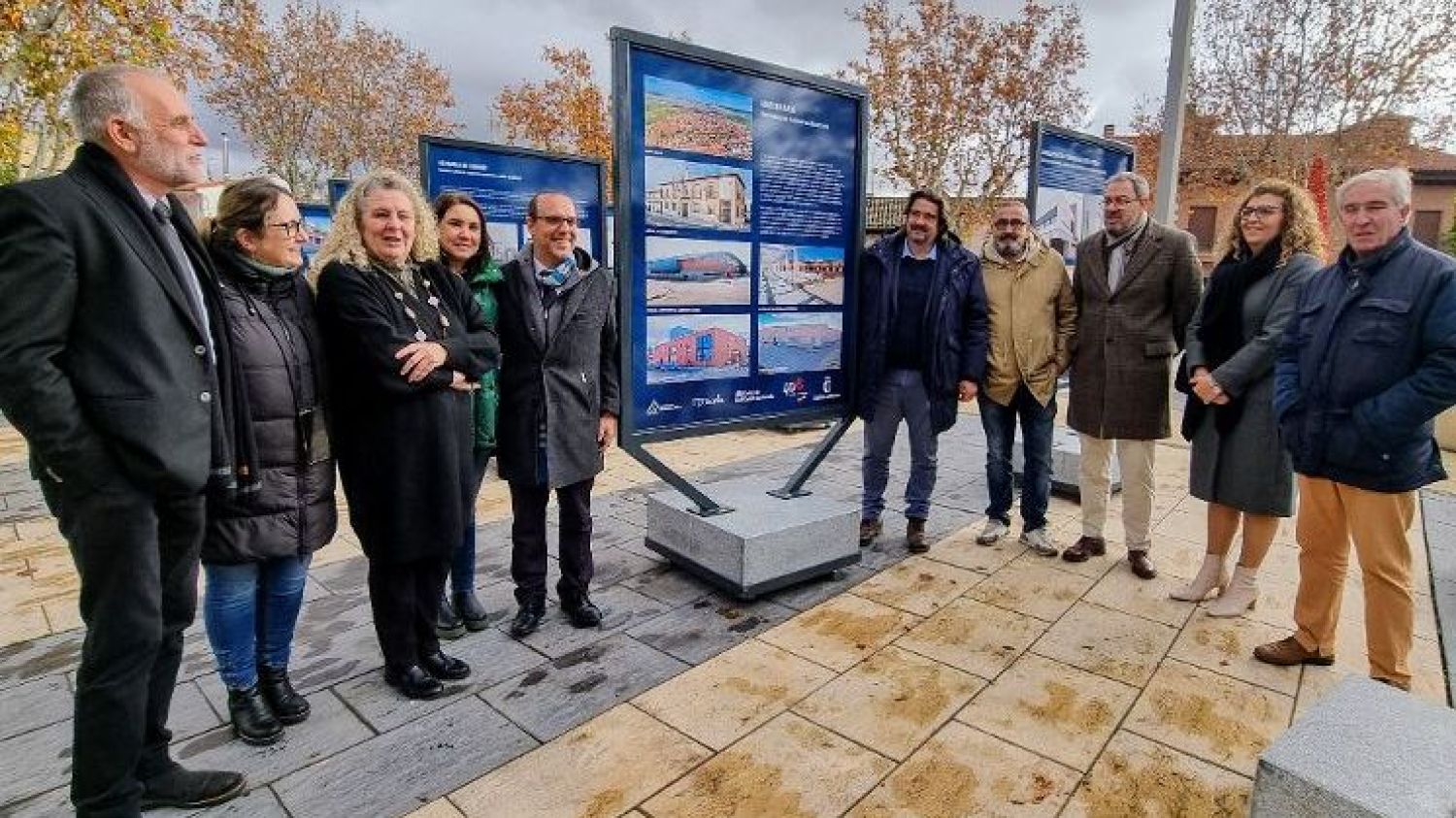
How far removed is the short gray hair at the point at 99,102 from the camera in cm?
197

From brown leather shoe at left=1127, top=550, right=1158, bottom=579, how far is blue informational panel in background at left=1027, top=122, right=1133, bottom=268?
229cm

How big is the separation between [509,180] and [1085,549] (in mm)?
5553

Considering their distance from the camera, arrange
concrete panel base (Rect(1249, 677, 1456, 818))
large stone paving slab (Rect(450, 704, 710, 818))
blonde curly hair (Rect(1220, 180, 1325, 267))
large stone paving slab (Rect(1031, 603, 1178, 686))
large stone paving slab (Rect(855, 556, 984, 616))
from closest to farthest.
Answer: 1. concrete panel base (Rect(1249, 677, 1456, 818))
2. large stone paving slab (Rect(450, 704, 710, 818))
3. large stone paving slab (Rect(1031, 603, 1178, 686))
4. blonde curly hair (Rect(1220, 180, 1325, 267))
5. large stone paving slab (Rect(855, 556, 984, 616))

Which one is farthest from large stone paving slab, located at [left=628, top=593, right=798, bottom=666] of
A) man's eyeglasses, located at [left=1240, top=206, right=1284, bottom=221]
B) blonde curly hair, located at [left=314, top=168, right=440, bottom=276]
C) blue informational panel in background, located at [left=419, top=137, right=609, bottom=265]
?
blue informational panel in background, located at [left=419, top=137, right=609, bottom=265]

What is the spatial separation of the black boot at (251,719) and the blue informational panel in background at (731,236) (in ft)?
6.09

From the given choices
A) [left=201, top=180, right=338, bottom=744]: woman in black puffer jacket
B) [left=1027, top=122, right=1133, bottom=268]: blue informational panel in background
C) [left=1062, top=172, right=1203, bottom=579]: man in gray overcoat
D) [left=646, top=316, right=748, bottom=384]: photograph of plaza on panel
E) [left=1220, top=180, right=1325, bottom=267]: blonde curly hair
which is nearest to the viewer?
[left=201, top=180, right=338, bottom=744]: woman in black puffer jacket

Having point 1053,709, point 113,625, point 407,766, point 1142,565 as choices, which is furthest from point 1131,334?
point 113,625

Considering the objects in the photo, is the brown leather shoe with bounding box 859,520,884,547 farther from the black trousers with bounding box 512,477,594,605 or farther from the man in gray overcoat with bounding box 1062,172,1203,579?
the black trousers with bounding box 512,477,594,605

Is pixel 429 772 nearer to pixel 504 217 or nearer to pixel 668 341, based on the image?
pixel 668 341

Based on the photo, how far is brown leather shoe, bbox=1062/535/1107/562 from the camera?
4455 millimetres

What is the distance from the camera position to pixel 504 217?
22.3ft

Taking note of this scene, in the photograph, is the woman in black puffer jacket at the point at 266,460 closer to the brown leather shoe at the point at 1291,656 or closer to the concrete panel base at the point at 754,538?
the concrete panel base at the point at 754,538

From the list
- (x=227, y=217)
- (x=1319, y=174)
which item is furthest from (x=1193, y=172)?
(x=227, y=217)

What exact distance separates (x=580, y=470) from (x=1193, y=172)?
22360 mm
